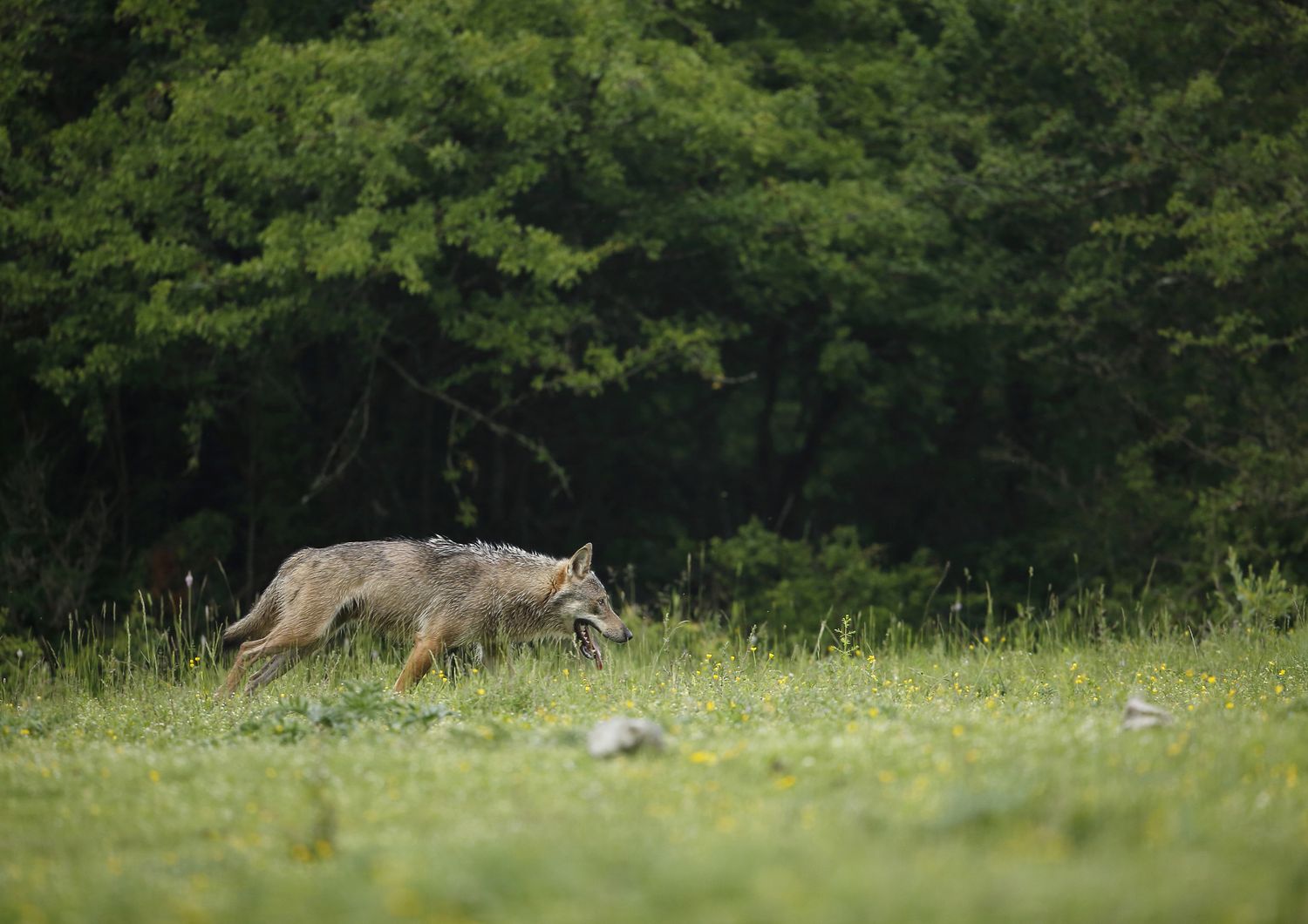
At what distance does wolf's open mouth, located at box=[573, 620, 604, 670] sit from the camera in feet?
36.7

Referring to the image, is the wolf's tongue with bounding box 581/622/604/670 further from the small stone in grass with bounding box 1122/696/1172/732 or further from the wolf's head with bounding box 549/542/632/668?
the small stone in grass with bounding box 1122/696/1172/732

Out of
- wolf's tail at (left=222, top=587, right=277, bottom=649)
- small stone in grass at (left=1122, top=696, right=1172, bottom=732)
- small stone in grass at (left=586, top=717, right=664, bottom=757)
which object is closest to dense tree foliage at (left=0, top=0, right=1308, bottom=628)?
wolf's tail at (left=222, top=587, right=277, bottom=649)

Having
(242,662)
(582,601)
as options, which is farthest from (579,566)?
(242,662)

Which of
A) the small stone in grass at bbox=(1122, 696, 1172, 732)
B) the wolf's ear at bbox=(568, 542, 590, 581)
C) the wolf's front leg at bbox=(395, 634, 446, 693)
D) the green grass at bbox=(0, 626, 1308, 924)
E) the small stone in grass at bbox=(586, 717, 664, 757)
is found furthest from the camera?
the wolf's ear at bbox=(568, 542, 590, 581)

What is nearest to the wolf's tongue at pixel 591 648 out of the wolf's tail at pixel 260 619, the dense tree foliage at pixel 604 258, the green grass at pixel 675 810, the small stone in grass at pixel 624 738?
the green grass at pixel 675 810

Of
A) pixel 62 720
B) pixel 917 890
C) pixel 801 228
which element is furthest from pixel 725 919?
pixel 801 228

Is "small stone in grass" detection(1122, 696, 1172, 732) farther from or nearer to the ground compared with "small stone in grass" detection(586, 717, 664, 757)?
nearer to the ground

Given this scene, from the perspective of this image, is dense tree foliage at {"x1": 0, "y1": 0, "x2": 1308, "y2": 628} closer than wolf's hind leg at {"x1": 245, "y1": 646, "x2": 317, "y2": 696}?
No

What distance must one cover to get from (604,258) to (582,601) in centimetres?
1088

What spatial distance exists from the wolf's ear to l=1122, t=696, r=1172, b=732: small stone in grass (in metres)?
4.79

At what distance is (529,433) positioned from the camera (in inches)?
933

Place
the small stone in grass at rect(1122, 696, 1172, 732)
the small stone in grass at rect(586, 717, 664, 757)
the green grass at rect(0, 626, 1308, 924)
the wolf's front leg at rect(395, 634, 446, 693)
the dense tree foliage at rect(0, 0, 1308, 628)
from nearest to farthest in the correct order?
the green grass at rect(0, 626, 1308, 924) → the small stone in grass at rect(586, 717, 664, 757) → the small stone in grass at rect(1122, 696, 1172, 732) → the wolf's front leg at rect(395, 634, 446, 693) → the dense tree foliage at rect(0, 0, 1308, 628)

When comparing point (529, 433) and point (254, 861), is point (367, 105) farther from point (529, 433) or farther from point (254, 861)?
point (254, 861)

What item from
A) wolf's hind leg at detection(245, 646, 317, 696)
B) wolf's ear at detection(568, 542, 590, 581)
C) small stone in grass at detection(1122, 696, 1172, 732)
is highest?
small stone in grass at detection(1122, 696, 1172, 732)
